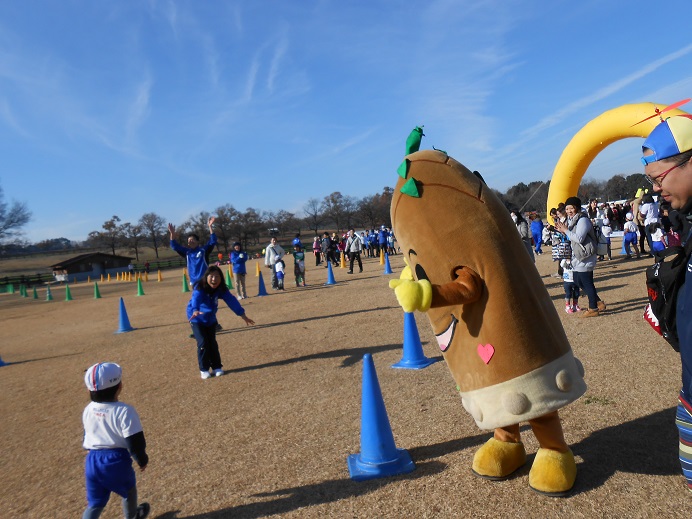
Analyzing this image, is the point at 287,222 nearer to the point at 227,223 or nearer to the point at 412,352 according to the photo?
the point at 227,223

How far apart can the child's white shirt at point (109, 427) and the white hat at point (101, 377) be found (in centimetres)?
14

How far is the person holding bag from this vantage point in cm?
778

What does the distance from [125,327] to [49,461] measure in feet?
25.3

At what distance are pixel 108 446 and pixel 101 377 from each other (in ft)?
Answer: 1.48

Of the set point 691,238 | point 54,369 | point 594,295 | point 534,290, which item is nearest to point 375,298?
point 594,295

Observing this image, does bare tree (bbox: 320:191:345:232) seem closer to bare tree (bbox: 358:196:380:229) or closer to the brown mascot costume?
bare tree (bbox: 358:196:380:229)

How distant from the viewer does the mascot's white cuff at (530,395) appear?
298 centimetres

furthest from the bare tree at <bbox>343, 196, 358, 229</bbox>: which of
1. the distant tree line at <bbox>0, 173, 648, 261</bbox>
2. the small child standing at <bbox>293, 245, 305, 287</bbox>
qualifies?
the small child standing at <bbox>293, 245, 305, 287</bbox>

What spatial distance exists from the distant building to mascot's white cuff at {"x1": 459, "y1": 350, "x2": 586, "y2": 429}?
175ft

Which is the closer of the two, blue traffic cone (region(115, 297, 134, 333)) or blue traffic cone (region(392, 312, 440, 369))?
blue traffic cone (region(392, 312, 440, 369))

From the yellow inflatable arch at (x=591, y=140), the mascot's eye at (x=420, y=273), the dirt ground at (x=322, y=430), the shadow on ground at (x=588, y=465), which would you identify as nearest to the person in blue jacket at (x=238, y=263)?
the dirt ground at (x=322, y=430)

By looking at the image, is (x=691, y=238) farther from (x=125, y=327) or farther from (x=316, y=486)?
(x=125, y=327)

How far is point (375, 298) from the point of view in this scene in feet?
42.5

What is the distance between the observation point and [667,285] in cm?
230
